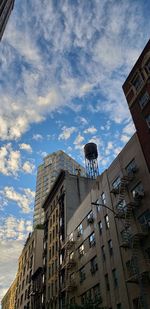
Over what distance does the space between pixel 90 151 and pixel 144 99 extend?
3372cm

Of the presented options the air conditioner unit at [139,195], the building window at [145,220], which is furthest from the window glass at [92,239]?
the air conditioner unit at [139,195]

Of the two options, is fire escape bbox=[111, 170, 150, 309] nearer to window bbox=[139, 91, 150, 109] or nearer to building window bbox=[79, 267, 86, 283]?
window bbox=[139, 91, 150, 109]

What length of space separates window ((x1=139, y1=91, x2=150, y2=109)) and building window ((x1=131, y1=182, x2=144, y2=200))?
963 centimetres

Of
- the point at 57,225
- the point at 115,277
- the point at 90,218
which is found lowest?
the point at 115,277

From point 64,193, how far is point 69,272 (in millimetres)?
18060

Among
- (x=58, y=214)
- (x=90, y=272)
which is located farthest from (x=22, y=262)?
(x=90, y=272)

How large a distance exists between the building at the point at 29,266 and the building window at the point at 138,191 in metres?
48.4

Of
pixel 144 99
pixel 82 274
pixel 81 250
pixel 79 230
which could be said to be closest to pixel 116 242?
pixel 82 274

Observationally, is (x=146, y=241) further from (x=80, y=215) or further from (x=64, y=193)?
(x=64, y=193)

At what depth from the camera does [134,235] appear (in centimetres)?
2714

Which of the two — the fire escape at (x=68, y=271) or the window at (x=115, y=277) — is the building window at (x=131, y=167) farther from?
the fire escape at (x=68, y=271)

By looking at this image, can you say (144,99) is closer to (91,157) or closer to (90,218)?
(90,218)

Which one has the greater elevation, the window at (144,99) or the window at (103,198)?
the window at (144,99)

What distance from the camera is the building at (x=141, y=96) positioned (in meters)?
31.1
